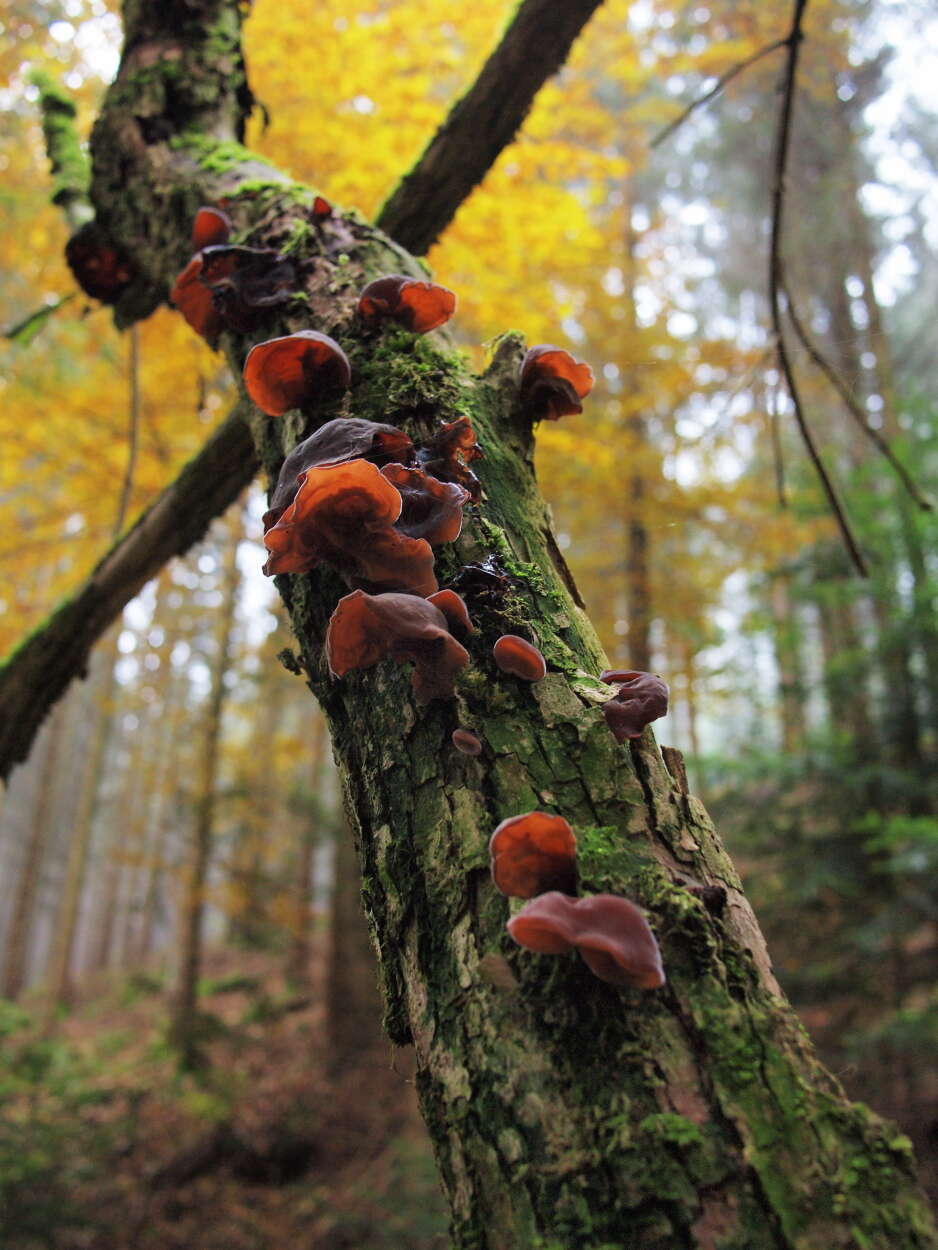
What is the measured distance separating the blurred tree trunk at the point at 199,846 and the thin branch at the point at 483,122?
648 cm

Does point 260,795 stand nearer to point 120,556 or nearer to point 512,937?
point 120,556

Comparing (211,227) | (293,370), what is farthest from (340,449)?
(211,227)

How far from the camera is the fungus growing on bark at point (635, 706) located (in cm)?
109

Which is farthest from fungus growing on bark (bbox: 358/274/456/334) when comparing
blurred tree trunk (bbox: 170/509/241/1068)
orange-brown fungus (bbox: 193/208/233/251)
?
blurred tree trunk (bbox: 170/509/241/1068)

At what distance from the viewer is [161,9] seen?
2.42 m

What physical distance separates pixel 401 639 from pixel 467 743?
0.57ft

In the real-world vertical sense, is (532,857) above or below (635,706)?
below

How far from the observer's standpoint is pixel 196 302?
179 cm

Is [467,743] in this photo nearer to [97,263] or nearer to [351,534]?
[351,534]

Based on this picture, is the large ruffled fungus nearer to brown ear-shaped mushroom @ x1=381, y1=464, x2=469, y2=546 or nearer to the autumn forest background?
brown ear-shaped mushroom @ x1=381, y1=464, x2=469, y2=546

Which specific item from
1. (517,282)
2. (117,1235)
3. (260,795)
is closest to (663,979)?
(517,282)

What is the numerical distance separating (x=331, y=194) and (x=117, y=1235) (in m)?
6.99

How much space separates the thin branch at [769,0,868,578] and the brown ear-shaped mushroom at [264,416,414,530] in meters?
1.15

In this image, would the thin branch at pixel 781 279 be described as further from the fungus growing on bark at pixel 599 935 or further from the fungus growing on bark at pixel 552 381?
the fungus growing on bark at pixel 599 935
